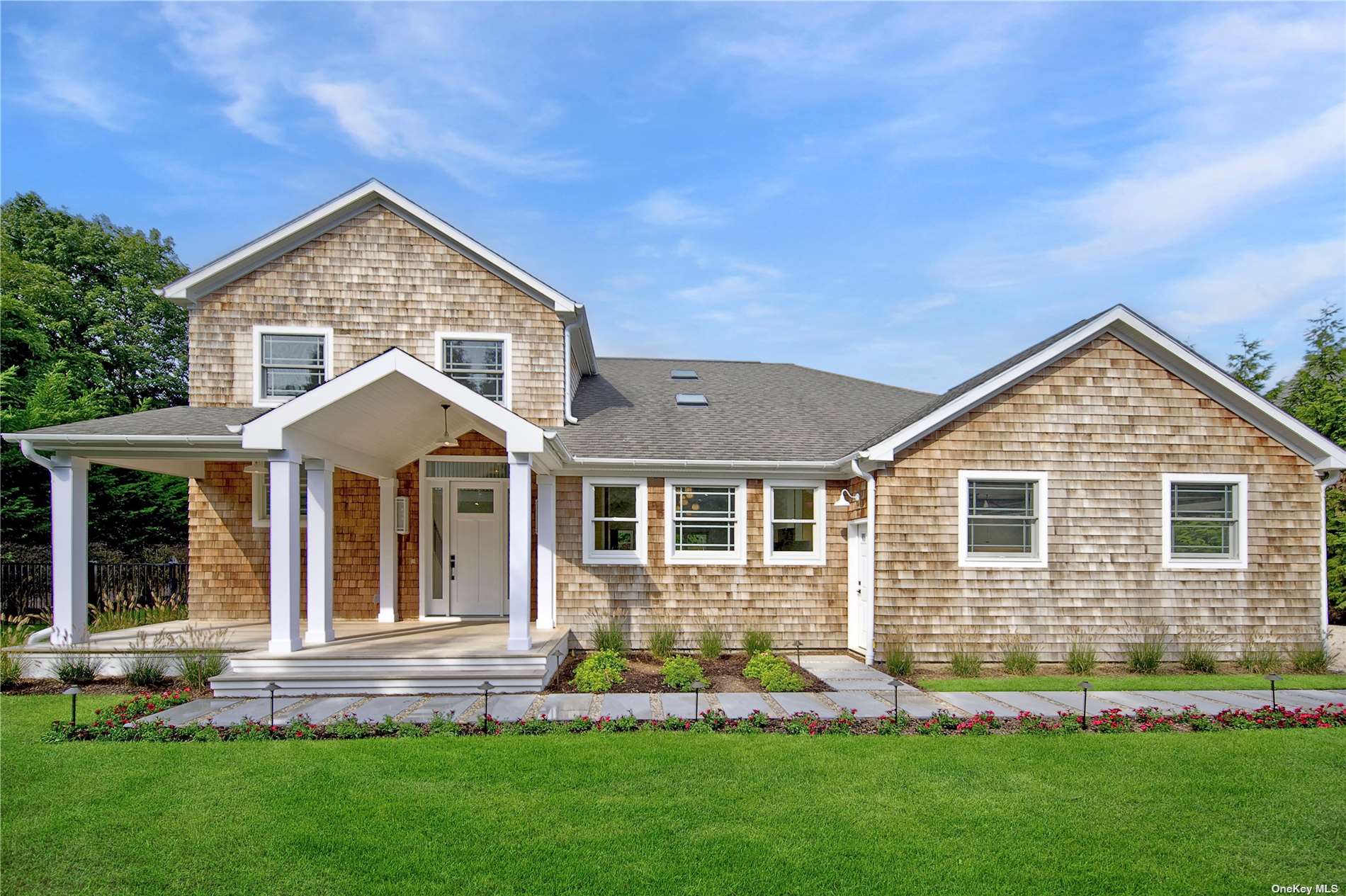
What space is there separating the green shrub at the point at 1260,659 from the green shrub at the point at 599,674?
927cm

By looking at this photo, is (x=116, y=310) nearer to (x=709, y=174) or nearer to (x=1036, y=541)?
(x=709, y=174)

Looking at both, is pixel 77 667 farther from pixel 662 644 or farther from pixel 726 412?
pixel 726 412

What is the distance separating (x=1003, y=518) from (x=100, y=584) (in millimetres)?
17607

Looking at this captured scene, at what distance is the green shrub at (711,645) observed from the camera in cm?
1171

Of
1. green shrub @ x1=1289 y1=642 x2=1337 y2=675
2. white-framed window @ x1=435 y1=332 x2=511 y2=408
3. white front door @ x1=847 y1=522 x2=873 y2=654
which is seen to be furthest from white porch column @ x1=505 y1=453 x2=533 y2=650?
green shrub @ x1=1289 y1=642 x2=1337 y2=675

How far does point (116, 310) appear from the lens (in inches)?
1087

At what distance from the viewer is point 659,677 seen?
10.0 meters

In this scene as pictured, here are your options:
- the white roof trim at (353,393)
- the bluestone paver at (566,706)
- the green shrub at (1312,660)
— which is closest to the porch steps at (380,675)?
the bluestone paver at (566,706)

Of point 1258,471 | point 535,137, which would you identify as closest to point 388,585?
point 535,137

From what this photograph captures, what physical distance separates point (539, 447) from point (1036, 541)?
24.9 feet

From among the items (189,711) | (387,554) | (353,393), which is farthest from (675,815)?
(387,554)

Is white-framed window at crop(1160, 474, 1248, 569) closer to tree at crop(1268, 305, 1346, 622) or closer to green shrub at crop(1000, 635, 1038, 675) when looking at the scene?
green shrub at crop(1000, 635, 1038, 675)

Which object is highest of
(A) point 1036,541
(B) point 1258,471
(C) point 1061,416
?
(C) point 1061,416

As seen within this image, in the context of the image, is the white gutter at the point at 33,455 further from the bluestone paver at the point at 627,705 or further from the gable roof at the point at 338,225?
the bluestone paver at the point at 627,705
